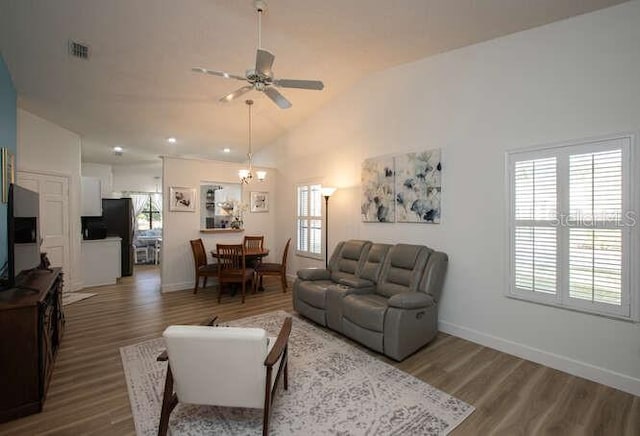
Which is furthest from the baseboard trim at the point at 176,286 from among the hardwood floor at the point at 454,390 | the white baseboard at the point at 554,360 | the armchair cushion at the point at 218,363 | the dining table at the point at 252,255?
the white baseboard at the point at 554,360

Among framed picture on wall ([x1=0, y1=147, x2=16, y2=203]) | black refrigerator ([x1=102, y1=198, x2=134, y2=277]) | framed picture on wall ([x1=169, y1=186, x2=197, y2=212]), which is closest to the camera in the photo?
framed picture on wall ([x1=0, y1=147, x2=16, y2=203])

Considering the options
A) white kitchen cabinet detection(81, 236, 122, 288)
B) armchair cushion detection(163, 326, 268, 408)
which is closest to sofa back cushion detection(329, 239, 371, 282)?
armchair cushion detection(163, 326, 268, 408)

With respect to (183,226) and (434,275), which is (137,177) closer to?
(183,226)

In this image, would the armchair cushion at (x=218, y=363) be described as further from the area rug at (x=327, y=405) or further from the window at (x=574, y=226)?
the window at (x=574, y=226)

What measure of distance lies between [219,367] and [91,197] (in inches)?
247

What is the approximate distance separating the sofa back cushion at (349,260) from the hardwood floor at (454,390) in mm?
1321

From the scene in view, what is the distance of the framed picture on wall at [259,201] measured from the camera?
253 inches

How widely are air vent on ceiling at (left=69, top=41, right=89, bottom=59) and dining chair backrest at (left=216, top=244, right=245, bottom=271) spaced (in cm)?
293

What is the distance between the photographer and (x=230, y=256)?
16.0 ft

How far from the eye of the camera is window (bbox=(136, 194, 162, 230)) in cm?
948

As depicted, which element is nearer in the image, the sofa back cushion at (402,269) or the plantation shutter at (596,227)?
the plantation shutter at (596,227)

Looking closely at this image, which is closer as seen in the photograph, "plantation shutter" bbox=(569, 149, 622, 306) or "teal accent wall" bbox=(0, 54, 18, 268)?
"plantation shutter" bbox=(569, 149, 622, 306)

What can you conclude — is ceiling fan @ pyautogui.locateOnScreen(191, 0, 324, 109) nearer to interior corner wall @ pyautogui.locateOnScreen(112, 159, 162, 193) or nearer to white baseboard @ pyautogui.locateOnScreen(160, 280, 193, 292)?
white baseboard @ pyautogui.locateOnScreen(160, 280, 193, 292)

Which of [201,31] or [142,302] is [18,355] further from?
[201,31]
